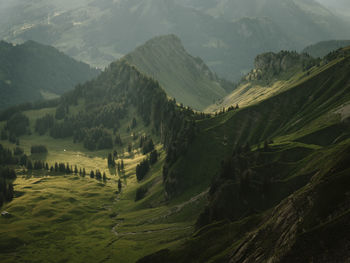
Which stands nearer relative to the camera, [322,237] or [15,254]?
[322,237]

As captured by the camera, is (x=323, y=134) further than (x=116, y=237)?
No

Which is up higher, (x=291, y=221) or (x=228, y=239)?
(x=291, y=221)

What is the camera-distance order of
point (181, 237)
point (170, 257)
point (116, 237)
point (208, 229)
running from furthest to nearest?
point (116, 237) < point (181, 237) < point (208, 229) < point (170, 257)

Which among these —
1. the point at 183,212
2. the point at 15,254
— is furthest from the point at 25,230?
the point at 183,212

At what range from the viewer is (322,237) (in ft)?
183

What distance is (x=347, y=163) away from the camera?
243 ft

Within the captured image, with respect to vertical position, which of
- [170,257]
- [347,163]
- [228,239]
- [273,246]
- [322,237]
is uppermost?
[347,163]

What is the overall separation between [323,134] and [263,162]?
126 ft

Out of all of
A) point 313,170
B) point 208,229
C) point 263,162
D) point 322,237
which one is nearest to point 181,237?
point 208,229

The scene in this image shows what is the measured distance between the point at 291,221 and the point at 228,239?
94.0 feet

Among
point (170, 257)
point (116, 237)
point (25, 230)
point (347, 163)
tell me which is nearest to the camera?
point (347, 163)

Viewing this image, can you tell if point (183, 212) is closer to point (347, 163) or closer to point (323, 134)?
point (323, 134)

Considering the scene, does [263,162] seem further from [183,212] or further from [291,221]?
[291,221]

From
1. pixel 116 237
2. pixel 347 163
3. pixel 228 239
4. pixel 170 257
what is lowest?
pixel 116 237
